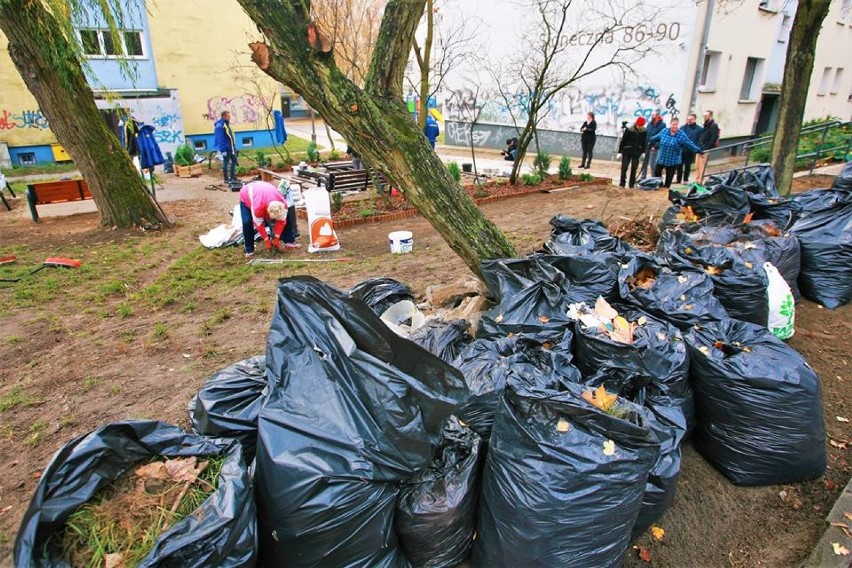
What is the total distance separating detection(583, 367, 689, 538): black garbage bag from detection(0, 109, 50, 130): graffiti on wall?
18.0m

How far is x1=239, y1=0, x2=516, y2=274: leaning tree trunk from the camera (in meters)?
2.68

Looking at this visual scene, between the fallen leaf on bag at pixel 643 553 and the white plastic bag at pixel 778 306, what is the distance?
200 cm

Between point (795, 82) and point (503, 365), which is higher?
point (795, 82)

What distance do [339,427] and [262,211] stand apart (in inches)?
191

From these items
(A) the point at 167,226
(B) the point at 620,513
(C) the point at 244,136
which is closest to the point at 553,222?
(B) the point at 620,513

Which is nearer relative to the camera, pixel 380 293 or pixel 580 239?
pixel 380 293

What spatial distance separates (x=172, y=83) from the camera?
17.0 m

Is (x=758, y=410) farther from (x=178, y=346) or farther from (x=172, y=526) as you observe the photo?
(x=178, y=346)

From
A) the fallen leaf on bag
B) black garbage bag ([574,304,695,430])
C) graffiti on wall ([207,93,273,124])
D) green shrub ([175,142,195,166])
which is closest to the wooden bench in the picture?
green shrub ([175,142,195,166])

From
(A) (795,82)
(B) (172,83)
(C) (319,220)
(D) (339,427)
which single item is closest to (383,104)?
(D) (339,427)

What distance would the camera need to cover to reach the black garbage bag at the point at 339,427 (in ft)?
5.60

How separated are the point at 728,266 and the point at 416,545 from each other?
8.97 feet

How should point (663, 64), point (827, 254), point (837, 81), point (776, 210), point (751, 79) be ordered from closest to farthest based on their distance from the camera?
point (827, 254), point (776, 210), point (663, 64), point (751, 79), point (837, 81)

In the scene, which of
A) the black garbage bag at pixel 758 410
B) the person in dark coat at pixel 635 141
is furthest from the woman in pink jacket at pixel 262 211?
the person in dark coat at pixel 635 141
